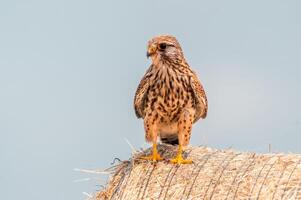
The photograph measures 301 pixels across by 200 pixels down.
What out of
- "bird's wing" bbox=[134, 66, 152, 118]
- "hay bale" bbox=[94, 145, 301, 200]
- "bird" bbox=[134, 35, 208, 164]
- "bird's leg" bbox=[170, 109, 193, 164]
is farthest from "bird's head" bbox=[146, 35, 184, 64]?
"hay bale" bbox=[94, 145, 301, 200]

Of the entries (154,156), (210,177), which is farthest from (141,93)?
(210,177)

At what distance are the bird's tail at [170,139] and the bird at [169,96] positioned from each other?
0.20 meters

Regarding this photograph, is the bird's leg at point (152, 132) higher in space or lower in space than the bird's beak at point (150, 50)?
lower

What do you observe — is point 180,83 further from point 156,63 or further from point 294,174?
point 294,174

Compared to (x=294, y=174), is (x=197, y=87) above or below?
above

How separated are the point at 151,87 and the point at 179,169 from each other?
1017mm

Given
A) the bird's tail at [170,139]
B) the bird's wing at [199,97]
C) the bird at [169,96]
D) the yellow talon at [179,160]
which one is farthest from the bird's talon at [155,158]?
the bird's wing at [199,97]

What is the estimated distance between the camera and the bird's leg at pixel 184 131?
46.6 ft

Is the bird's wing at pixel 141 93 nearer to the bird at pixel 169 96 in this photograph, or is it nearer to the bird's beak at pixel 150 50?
the bird at pixel 169 96

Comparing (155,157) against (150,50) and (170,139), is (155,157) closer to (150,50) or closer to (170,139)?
(170,139)

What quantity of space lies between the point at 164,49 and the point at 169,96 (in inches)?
22.6

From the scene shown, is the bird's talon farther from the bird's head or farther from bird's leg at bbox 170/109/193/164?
the bird's head

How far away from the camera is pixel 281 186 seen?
43.5ft

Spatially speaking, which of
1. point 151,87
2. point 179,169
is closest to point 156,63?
point 151,87
